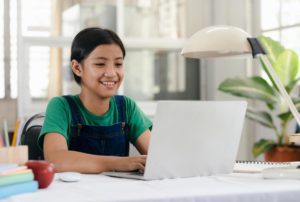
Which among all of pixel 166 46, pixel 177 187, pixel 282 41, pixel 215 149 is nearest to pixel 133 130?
pixel 215 149

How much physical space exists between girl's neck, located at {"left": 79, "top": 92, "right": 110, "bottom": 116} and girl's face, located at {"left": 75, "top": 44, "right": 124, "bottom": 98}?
22 mm

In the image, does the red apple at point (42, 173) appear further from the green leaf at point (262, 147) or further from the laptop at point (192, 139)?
the green leaf at point (262, 147)

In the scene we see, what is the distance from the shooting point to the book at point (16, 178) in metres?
1.16

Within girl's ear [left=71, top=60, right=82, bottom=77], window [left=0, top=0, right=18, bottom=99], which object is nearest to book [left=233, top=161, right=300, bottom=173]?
girl's ear [left=71, top=60, right=82, bottom=77]

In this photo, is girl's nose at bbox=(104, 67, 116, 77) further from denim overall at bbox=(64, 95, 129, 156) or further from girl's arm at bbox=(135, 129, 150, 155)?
girl's arm at bbox=(135, 129, 150, 155)

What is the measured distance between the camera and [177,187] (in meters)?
1.28

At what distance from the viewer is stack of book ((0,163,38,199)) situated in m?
1.16

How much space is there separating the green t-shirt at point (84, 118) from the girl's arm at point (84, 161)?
8 centimetres

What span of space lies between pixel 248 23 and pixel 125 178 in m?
3.23

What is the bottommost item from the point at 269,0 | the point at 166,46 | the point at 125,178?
the point at 125,178

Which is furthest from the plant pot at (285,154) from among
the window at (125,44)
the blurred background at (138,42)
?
the window at (125,44)

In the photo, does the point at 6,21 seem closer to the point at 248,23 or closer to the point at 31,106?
the point at 31,106

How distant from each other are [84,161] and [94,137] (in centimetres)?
34

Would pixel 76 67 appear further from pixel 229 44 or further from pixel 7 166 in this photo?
pixel 7 166
